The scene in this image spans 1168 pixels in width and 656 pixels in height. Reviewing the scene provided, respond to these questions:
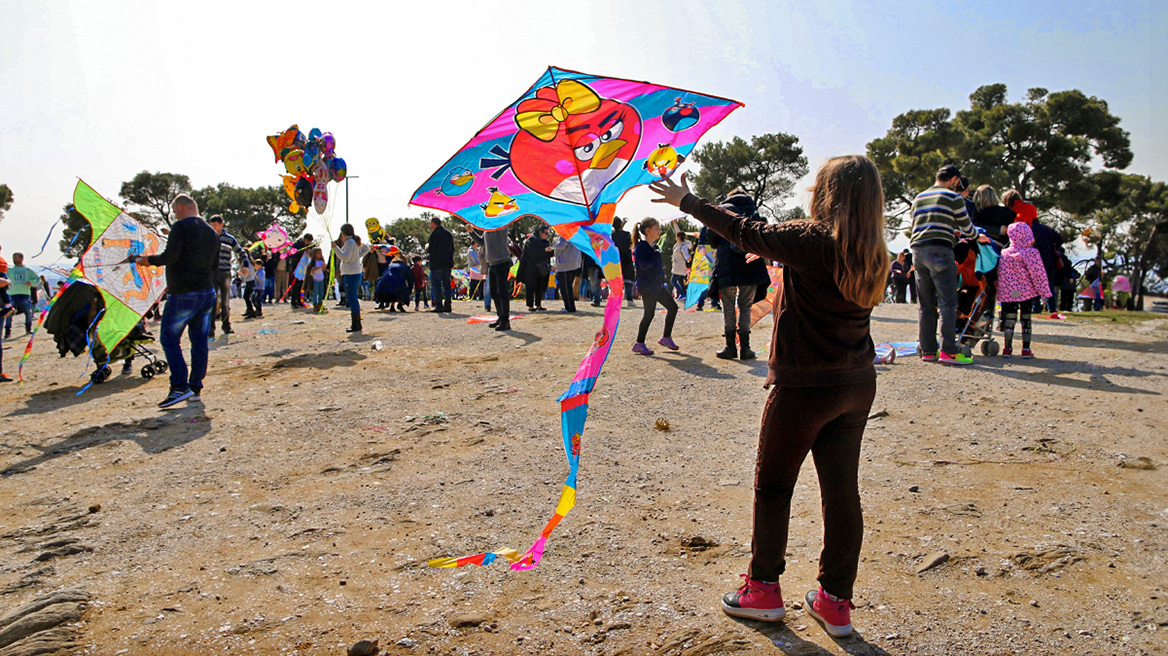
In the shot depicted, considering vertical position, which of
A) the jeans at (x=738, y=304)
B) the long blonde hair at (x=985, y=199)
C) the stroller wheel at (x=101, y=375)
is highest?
the long blonde hair at (x=985, y=199)

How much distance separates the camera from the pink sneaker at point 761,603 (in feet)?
8.63

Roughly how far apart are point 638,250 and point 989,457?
15.2 feet

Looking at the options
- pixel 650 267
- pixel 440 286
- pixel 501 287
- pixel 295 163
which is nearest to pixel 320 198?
pixel 295 163

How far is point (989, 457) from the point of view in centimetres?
452

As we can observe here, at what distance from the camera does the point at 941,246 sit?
6.91 m

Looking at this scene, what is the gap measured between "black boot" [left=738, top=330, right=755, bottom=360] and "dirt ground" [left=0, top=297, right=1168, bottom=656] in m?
0.85

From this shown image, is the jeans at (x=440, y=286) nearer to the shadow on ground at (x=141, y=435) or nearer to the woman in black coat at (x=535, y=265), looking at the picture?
the woman in black coat at (x=535, y=265)

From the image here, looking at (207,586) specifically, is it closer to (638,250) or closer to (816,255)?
(816,255)

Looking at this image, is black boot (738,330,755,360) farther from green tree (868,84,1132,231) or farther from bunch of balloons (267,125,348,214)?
green tree (868,84,1132,231)

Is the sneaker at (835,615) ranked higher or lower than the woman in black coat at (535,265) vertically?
lower

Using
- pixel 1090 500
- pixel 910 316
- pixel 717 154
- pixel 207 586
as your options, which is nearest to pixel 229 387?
pixel 207 586

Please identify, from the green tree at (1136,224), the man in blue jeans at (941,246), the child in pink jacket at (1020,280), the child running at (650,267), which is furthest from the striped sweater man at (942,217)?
the green tree at (1136,224)

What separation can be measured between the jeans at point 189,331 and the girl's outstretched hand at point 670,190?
17.8 ft

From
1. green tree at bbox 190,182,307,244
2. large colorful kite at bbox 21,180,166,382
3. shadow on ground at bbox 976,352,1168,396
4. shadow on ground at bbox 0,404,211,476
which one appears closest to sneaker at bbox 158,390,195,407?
shadow on ground at bbox 0,404,211,476
